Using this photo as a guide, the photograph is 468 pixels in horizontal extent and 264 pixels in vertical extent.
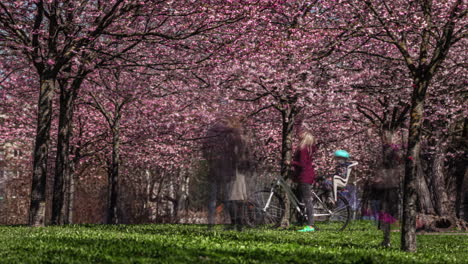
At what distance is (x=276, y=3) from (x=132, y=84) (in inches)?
397

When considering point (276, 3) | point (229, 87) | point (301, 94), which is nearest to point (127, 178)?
point (229, 87)

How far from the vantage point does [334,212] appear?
1531 centimetres

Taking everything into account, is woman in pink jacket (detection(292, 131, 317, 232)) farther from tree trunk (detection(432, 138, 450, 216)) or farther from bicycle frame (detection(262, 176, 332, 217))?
tree trunk (detection(432, 138, 450, 216))

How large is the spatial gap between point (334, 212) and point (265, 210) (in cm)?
205

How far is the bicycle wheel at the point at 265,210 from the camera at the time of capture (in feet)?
45.8

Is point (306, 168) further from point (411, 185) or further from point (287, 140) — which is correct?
point (287, 140)

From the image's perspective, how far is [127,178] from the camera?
35.0m

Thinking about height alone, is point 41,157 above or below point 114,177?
above

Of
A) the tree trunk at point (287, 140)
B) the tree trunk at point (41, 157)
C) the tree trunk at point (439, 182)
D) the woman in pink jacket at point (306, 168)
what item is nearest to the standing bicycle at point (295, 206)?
the woman in pink jacket at point (306, 168)

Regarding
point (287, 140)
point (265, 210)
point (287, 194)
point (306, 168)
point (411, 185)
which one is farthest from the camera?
point (287, 140)

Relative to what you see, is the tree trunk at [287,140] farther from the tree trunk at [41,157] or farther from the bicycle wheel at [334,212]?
the tree trunk at [41,157]

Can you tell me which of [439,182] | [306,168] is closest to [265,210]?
[306,168]

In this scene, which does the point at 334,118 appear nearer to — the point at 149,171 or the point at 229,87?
the point at 229,87

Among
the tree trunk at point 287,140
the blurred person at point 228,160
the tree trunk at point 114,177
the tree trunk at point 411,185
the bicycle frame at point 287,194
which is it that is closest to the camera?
the tree trunk at point 411,185
